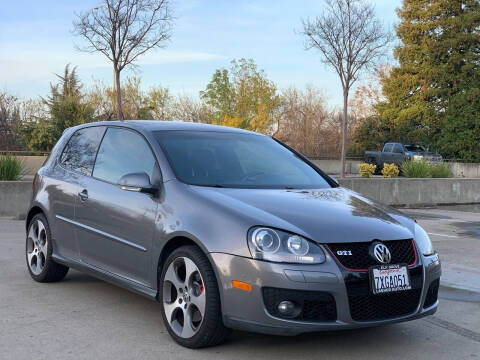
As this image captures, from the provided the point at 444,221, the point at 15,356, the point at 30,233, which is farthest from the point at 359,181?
the point at 15,356

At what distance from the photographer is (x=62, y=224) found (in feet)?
18.8

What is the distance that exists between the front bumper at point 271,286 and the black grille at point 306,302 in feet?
0.08

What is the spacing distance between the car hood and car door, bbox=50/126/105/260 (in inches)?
65.3

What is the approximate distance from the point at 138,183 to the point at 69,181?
1.40m

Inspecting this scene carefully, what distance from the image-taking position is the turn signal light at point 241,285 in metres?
3.80

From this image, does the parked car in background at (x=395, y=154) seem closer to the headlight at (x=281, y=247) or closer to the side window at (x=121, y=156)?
the side window at (x=121, y=156)

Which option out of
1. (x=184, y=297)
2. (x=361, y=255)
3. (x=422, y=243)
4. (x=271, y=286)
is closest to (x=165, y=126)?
(x=184, y=297)

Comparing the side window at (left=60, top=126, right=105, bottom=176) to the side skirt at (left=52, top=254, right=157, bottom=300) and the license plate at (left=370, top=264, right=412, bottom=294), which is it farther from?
the license plate at (left=370, top=264, right=412, bottom=294)

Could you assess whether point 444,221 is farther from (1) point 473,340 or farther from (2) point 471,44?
(2) point 471,44

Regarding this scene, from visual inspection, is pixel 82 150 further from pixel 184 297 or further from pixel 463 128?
pixel 463 128

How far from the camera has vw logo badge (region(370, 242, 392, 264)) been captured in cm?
392

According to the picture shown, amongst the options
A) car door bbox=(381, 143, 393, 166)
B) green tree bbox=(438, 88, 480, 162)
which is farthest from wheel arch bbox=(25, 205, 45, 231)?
green tree bbox=(438, 88, 480, 162)

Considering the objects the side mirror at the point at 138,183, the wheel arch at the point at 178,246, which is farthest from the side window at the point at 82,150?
the wheel arch at the point at 178,246

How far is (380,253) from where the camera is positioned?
3.96 m
